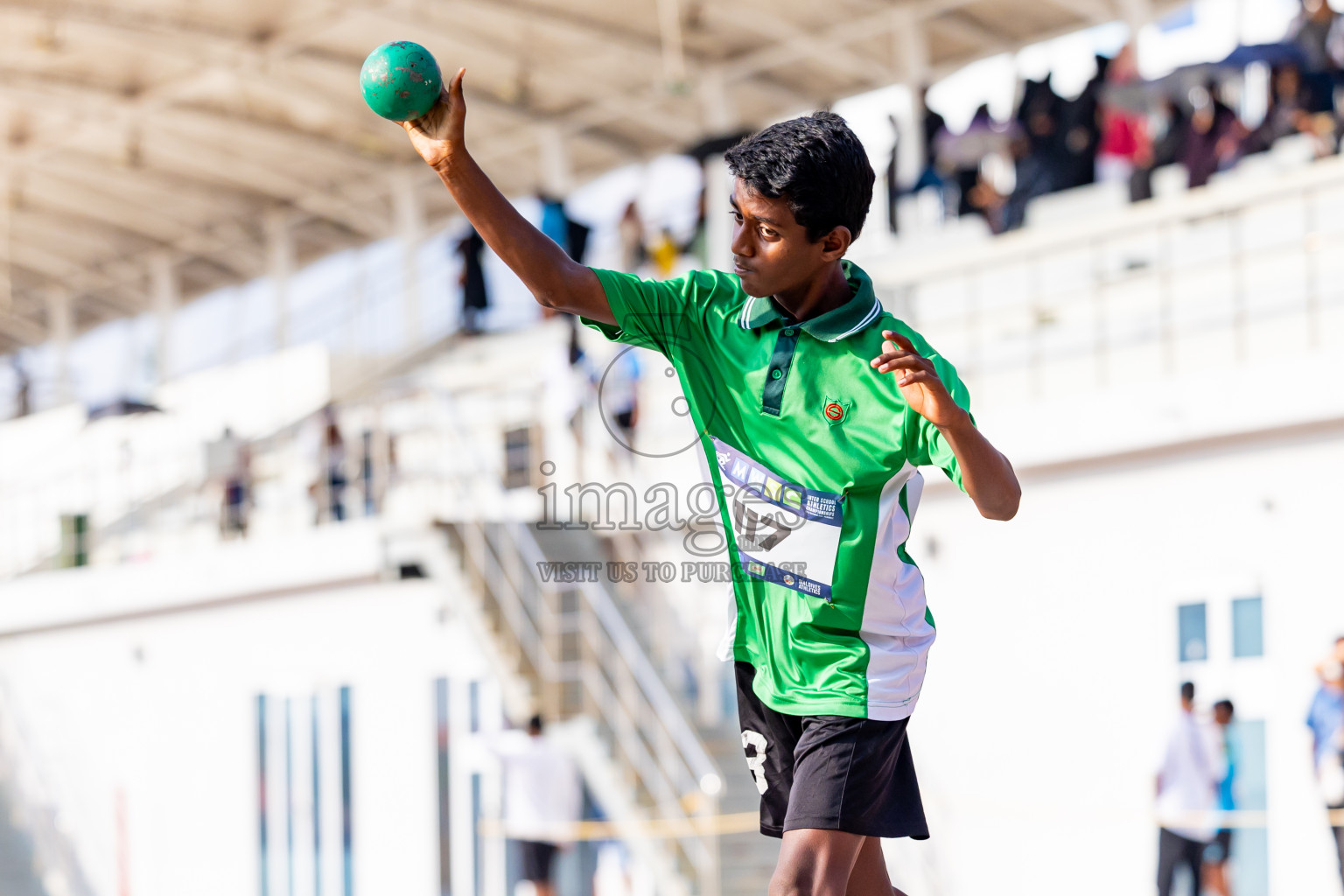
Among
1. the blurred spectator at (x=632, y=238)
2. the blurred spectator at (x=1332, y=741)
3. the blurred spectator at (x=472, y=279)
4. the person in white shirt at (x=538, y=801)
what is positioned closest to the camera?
the blurred spectator at (x=1332, y=741)

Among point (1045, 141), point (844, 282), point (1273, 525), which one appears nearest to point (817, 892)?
point (844, 282)

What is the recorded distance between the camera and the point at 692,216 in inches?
762

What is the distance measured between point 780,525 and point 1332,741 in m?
6.06

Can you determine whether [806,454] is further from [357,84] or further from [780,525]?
[357,84]

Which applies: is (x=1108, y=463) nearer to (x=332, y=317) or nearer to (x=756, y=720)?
(x=756, y=720)

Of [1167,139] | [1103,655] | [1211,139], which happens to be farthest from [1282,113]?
[1103,655]

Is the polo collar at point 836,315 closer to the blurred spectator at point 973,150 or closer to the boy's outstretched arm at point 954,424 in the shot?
the boy's outstretched arm at point 954,424

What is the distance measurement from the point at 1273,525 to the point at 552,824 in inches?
187

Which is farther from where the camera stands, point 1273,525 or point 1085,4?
point 1085,4

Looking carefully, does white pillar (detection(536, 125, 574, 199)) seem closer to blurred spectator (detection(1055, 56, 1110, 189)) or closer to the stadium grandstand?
the stadium grandstand

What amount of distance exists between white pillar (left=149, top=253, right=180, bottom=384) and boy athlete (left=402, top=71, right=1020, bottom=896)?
27055 millimetres

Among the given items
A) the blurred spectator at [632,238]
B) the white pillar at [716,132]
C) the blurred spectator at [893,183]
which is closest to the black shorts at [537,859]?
the blurred spectator at [893,183]

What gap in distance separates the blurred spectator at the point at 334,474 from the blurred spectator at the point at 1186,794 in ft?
26.8

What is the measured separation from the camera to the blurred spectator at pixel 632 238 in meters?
18.4
